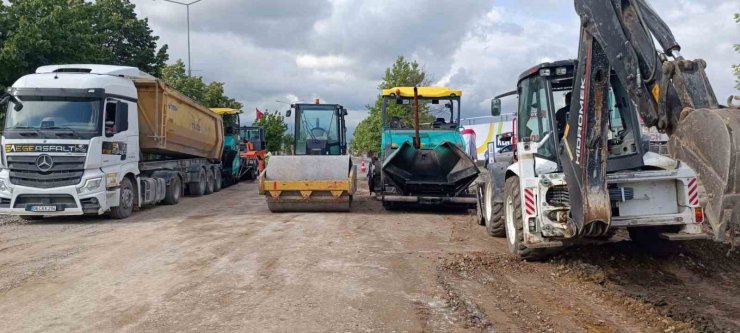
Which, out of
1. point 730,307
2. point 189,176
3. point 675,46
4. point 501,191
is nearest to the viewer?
point 675,46

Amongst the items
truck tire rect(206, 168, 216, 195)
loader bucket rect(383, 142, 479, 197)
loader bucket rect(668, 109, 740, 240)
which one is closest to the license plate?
loader bucket rect(383, 142, 479, 197)

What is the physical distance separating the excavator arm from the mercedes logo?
10177 millimetres

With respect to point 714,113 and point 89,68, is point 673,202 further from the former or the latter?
point 89,68

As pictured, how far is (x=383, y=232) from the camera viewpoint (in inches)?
411

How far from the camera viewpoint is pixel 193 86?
34.8m

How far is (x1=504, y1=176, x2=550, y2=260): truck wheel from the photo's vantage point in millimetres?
7379

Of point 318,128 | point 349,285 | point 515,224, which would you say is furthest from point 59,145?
point 515,224

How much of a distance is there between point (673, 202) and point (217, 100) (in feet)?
118

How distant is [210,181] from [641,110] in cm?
1771

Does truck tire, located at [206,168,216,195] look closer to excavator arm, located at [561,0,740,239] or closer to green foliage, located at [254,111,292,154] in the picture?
excavator arm, located at [561,0,740,239]

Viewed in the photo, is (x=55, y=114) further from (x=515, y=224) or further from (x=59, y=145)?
(x=515, y=224)

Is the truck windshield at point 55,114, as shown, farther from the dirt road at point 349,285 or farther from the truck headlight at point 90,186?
the dirt road at point 349,285

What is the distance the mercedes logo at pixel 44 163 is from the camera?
11.8 m

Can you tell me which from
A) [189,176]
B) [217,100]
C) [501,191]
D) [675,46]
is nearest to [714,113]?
[675,46]
